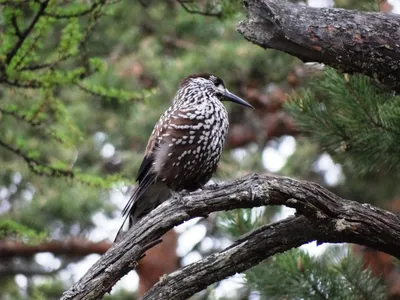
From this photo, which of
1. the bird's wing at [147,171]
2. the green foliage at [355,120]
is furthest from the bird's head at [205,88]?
the green foliage at [355,120]

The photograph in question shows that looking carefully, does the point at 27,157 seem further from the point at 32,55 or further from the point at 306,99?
the point at 306,99

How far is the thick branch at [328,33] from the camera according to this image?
3.42 meters

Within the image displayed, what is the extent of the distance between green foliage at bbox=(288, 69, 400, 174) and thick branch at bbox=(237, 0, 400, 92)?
480 mm

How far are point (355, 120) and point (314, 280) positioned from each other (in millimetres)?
781

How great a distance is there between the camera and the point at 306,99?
4305 mm

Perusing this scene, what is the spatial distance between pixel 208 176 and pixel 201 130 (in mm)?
283

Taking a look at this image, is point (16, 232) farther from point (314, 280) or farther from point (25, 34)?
point (314, 280)

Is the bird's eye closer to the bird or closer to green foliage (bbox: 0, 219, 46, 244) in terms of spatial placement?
the bird

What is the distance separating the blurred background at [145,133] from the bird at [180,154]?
1.22ft

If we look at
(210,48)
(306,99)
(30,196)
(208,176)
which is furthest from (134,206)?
(30,196)

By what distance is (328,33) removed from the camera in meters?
3.42

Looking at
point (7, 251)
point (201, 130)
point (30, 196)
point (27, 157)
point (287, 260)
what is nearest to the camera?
point (287, 260)

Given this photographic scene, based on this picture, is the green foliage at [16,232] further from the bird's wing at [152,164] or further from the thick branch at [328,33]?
the thick branch at [328,33]

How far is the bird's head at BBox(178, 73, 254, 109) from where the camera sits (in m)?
5.06
